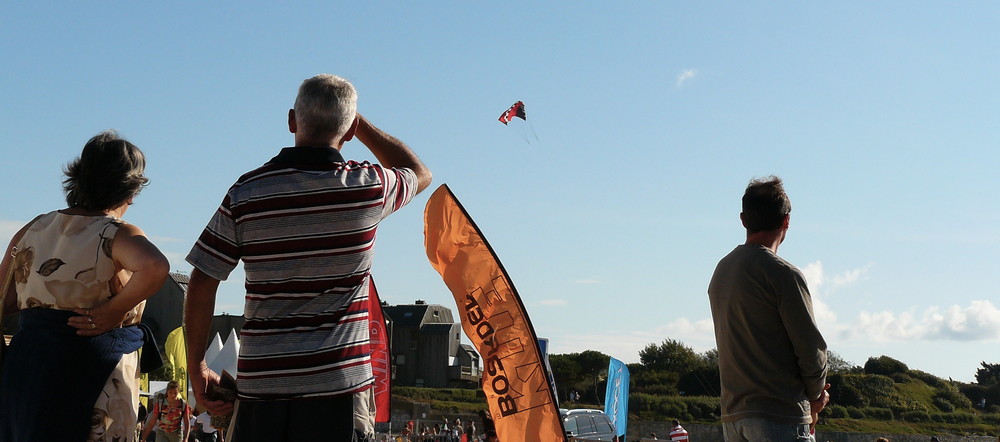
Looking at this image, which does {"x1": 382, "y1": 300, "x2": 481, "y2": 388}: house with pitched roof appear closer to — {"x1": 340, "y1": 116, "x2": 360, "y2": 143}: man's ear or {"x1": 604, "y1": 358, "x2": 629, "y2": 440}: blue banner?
{"x1": 604, "y1": 358, "x2": 629, "y2": 440}: blue banner

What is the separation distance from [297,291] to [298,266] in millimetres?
71

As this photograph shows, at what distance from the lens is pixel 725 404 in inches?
163

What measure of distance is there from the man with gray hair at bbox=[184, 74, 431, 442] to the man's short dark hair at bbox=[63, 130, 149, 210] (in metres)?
0.74

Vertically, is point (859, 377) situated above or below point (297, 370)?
above

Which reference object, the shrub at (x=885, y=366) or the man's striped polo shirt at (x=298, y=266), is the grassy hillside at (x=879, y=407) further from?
the man's striped polo shirt at (x=298, y=266)

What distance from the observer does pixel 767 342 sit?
3.99 m

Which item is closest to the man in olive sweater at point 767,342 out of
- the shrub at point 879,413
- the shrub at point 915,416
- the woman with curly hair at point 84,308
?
the woman with curly hair at point 84,308

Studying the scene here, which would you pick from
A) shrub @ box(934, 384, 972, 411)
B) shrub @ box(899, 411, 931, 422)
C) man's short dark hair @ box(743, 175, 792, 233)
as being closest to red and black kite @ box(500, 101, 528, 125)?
man's short dark hair @ box(743, 175, 792, 233)

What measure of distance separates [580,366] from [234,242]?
62.7 m

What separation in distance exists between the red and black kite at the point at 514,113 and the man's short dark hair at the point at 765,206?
12948 mm

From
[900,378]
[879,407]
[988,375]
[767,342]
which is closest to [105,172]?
[767,342]

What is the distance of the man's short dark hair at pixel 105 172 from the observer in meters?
3.35

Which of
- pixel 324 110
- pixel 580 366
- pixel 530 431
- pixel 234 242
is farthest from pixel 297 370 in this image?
pixel 580 366

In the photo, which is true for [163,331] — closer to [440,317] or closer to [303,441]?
[440,317]
